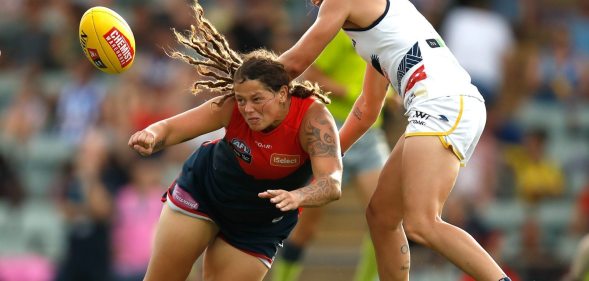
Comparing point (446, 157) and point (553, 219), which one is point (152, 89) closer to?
point (553, 219)

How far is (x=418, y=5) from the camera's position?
45.3ft

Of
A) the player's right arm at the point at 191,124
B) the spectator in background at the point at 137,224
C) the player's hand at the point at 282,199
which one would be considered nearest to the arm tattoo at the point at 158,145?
the player's right arm at the point at 191,124

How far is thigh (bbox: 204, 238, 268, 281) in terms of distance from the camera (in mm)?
6910

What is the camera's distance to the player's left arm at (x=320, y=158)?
6272 mm

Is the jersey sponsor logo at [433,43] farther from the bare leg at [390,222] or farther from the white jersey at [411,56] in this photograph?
the bare leg at [390,222]

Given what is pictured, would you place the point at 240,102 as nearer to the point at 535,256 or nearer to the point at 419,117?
the point at 419,117

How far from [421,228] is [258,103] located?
3.74 ft

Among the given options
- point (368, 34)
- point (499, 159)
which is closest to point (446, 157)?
point (368, 34)

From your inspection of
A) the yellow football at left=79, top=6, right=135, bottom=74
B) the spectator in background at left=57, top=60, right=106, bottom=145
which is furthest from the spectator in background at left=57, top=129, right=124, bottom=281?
the yellow football at left=79, top=6, right=135, bottom=74

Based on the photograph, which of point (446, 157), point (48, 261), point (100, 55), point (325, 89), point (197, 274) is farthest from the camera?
point (48, 261)

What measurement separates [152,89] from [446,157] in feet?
22.3

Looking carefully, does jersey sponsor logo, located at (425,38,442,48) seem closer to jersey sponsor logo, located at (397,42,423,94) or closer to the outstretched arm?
jersey sponsor logo, located at (397,42,423,94)

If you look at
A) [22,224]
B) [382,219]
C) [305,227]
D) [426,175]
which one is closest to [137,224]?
[22,224]

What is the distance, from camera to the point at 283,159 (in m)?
6.70
